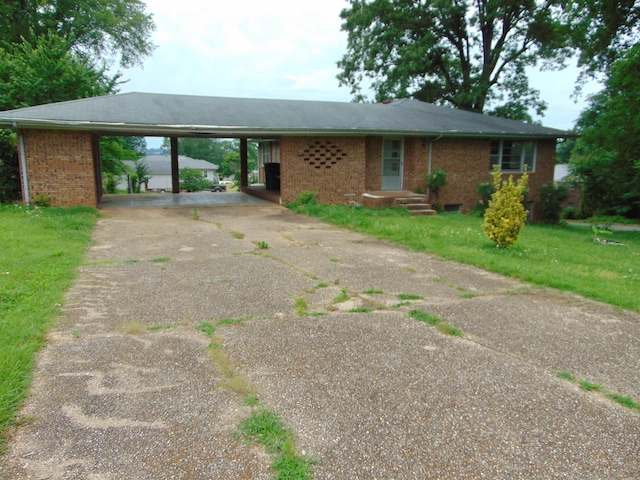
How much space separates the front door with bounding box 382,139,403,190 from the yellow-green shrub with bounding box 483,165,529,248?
8.44 meters

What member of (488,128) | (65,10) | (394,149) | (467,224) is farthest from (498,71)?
Result: (65,10)

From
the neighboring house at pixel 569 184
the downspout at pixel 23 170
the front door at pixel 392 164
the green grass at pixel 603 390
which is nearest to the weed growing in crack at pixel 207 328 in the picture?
the green grass at pixel 603 390

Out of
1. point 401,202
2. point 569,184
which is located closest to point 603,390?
point 401,202

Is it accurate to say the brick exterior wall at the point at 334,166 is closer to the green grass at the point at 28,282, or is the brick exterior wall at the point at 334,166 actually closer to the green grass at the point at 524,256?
the green grass at the point at 28,282

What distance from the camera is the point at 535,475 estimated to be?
87.4 inches

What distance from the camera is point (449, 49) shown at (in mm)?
26859

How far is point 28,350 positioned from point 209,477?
2.03 meters

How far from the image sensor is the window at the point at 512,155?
17.3 metres

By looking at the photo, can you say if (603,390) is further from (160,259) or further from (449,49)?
(449,49)

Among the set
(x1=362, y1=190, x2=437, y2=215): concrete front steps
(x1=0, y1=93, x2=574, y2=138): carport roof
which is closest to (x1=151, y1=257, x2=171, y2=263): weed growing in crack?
(x1=0, y1=93, x2=574, y2=138): carport roof

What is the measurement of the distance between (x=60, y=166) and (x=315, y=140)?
737cm

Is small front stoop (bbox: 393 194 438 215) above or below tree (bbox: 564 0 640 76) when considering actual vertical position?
below

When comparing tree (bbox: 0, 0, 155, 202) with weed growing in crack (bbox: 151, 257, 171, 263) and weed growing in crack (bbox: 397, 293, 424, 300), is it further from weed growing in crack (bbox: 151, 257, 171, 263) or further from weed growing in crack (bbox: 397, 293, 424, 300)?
weed growing in crack (bbox: 397, 293, 424, 300)

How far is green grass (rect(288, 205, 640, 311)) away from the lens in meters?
5.66
